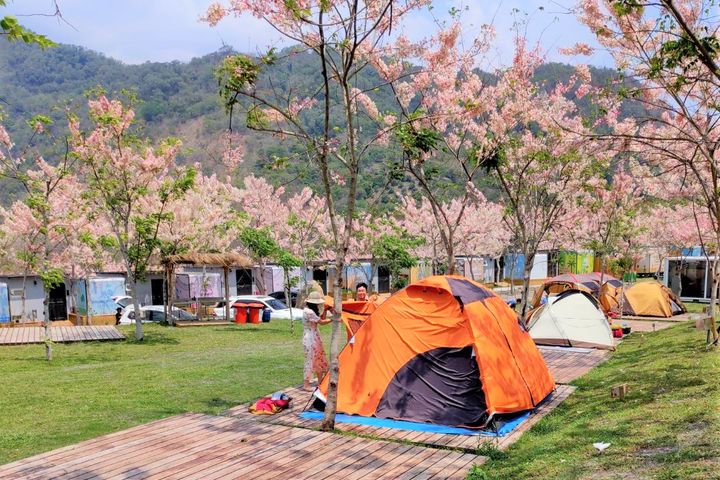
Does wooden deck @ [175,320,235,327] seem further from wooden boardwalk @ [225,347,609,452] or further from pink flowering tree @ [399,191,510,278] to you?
pink flowering tree @ [399,191,510,278]

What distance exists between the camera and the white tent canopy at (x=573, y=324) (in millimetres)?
15664

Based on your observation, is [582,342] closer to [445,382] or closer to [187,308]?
[445,382]

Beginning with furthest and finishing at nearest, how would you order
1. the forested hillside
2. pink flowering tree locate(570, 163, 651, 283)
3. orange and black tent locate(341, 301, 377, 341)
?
the forested hillside < pink flowering tree locate(570, 163, 651, 283) < orange and black tent locate(341, 301, 377, 341)

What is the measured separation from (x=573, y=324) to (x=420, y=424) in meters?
8.79

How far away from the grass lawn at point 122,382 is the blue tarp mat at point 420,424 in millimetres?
1884

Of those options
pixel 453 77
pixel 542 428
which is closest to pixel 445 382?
pixel 542 428

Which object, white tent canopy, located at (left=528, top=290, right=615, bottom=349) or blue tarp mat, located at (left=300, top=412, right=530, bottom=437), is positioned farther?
white tent canopy, located at (left=528, top=290, right=615, bottom=349)

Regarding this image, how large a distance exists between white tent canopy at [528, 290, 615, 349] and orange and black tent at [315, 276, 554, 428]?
6.68m

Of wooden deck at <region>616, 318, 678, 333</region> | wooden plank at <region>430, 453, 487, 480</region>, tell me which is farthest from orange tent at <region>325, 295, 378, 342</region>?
wooden deck at <region>616, 318, 678, 333</region>

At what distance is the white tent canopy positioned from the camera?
51.4 feet

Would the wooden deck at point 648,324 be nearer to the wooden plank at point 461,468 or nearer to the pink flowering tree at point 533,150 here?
the pink flowering tree at point 533,150

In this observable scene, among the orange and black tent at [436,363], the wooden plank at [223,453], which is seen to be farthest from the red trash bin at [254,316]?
→ the wooden plank at [223,453]

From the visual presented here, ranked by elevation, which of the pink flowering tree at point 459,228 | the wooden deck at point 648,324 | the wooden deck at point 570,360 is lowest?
the wooden deck at point 648,324

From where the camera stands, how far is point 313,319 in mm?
9836
